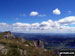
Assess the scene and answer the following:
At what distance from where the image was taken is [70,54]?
30.8 meters

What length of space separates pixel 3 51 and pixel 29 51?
112 ft

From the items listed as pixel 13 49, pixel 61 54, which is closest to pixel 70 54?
pixel 61 54

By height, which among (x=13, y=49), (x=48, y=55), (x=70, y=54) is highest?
(x=70, y=54)

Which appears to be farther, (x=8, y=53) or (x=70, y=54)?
(x=8, y=53)

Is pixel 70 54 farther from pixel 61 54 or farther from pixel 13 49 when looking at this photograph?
pixel 13 49

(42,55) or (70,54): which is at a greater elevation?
(70,54)

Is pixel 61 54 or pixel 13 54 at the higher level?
pixel 61 54

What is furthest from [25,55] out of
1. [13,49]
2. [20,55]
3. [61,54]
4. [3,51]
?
[61,54]

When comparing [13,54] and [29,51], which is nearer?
[13,54]

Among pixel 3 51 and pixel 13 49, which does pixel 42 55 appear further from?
pixel 3 51

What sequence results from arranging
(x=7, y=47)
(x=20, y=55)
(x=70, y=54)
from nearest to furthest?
(x=70, y=54) < (x=20, y=55) < (x=7, y=47)

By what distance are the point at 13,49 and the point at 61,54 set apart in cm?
12912

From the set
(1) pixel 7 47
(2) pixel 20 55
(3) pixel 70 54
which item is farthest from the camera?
(1) pixel 7 47

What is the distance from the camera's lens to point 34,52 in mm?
163000
